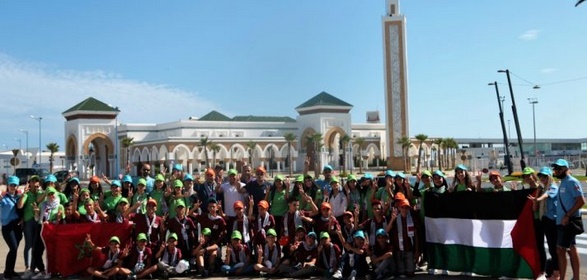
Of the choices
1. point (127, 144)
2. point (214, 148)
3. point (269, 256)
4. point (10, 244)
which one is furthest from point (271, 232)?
point (127, 144)

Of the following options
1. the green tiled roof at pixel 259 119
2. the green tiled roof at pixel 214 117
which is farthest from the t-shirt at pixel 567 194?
the green tiled roof at pixel 259 119

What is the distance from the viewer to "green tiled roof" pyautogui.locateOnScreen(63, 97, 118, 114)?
7031 cm

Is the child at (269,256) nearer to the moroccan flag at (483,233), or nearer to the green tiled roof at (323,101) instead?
the moroccan flag at (483,233)

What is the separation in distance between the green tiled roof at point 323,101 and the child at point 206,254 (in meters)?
67.4

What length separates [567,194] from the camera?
303 inches

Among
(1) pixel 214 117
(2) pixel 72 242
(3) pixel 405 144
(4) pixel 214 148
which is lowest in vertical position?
(2) pixel 72 242

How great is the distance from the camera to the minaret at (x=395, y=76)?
68.2 metres

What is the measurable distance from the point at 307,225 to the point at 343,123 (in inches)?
2683

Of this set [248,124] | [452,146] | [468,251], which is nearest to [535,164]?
[452,146]

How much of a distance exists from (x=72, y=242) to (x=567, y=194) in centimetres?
790

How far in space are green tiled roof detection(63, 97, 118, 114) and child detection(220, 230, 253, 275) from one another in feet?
214

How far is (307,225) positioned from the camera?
984cm

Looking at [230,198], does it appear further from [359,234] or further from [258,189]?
[359,234]

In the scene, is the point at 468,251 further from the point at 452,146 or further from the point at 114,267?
the point at 452,146
